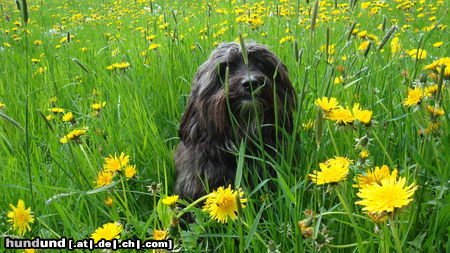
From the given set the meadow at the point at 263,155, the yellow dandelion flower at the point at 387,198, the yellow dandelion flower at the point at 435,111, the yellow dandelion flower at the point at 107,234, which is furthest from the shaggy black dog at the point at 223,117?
the yellow dandelion flower at the point at 387,198

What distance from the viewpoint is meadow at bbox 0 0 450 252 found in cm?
131

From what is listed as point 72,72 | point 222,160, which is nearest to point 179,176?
point 222,160

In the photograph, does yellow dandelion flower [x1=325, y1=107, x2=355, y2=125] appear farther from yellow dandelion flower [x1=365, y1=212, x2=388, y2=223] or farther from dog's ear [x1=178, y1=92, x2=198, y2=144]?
dog's ear [x1=178, y1=92, x2=198, y2=144]

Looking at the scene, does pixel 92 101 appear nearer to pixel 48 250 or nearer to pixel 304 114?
pixel 304 114

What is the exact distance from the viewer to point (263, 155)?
163 cm

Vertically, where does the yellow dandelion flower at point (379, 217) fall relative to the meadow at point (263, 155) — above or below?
above

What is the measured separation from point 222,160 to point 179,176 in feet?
1.10

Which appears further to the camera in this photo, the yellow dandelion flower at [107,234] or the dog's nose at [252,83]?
the dog's nose at [252,83]

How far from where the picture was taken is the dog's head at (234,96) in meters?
2.78

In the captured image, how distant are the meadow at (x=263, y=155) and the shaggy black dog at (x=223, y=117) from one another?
0.15 meters

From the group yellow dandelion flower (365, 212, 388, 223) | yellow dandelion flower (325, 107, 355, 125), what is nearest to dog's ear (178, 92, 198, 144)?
yellow dandelion flower (325, 107, 355, 125)

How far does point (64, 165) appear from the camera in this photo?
7.82 ft

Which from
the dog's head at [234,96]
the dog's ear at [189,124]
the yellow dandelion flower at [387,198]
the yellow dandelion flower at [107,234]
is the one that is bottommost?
the dog's ear at [189,124]

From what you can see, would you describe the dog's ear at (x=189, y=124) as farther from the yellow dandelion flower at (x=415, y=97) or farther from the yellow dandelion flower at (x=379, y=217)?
the yellow dandelion flower at (x=379, y=217)
